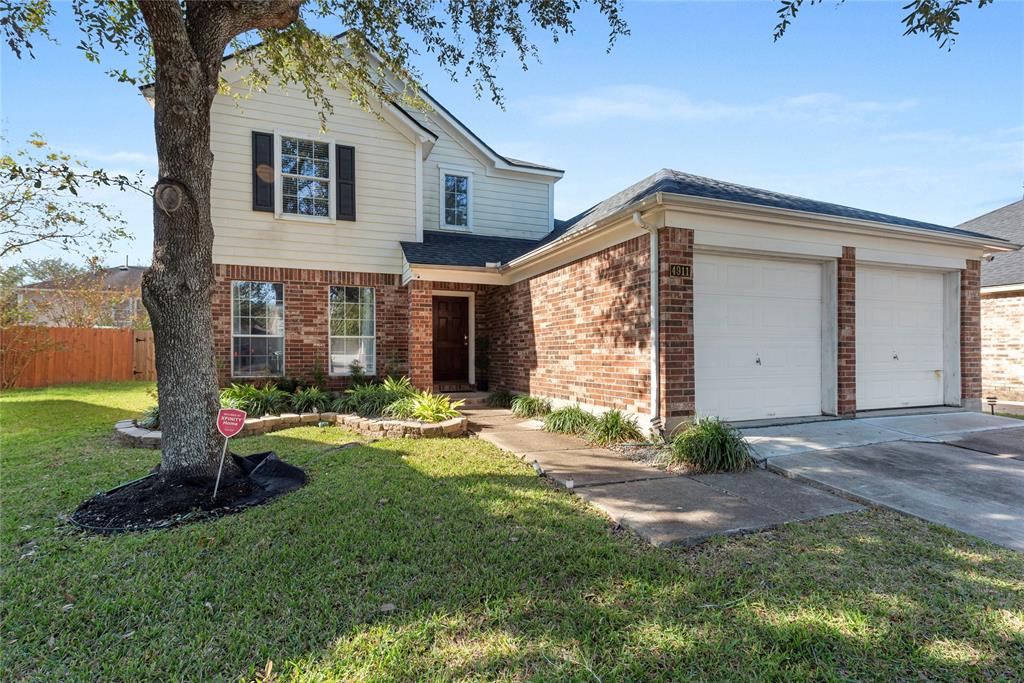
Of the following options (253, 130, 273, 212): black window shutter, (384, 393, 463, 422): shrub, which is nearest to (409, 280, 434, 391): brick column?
(384, 393, 463, 422): shrub

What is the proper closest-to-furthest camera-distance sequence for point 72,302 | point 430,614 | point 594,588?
point 430,614, point 594,588, point 72,302

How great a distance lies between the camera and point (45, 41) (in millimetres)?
6070

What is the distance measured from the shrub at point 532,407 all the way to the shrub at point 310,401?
3657 millimetres

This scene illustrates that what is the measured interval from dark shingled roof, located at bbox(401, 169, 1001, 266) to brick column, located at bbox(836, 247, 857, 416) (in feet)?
2.61

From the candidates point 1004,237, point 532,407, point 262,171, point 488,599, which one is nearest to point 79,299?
point 262,171

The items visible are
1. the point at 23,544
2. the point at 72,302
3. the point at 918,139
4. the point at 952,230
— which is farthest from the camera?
the point at 72,302

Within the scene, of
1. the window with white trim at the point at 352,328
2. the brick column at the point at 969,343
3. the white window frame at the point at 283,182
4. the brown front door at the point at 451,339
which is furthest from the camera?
the brown front door at the point at 451,339

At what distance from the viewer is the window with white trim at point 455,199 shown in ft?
40.1

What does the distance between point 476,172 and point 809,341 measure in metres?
8.88

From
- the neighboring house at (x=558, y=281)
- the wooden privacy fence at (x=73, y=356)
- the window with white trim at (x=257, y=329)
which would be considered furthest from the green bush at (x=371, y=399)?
the wooden privacy fence at (x=73, y=356)

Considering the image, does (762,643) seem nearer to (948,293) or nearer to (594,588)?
(594,588)

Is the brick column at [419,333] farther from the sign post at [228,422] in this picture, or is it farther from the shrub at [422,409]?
the sign post at [228,422]

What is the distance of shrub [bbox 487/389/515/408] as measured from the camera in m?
10.5

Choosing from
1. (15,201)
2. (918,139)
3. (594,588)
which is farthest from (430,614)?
(15,201)
